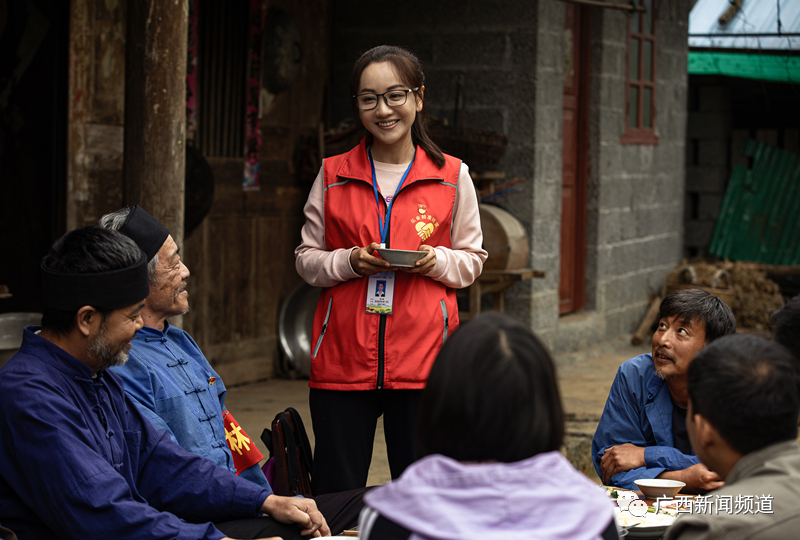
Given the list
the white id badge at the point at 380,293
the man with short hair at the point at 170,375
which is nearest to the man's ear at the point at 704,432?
the man with short hair at the point at 170,375

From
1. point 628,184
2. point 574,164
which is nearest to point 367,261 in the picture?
point 574,164

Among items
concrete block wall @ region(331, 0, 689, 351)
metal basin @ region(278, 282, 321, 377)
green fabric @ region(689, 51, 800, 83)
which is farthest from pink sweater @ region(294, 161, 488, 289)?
green fabric @ region(689, 51, 800, 83)

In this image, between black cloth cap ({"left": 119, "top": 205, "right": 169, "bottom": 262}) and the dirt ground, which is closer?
black cloth cap ({"left": 119, "top": 205, "right": 169, "bottom": 262})

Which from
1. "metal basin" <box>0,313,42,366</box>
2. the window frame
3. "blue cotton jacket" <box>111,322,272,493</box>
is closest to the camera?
"blue cotton jacket" <box>111,322,272,493</box>

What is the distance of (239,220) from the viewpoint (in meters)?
6.49

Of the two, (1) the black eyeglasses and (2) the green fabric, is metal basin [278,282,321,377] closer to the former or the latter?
(1) the black eyeglasses

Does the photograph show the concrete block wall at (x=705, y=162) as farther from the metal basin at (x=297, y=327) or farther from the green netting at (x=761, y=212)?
the metal basin at (x=297, y=327)

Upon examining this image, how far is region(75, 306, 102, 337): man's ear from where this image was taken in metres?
2.11

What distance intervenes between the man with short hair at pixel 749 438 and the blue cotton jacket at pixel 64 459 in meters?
1.18

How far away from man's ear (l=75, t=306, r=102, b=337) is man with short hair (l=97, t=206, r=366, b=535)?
413 millimetres

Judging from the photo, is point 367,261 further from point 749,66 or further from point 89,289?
point 749,66

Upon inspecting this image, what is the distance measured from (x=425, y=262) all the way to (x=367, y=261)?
187 millimetres

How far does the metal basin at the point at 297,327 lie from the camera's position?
6.89m

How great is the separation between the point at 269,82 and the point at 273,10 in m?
0.50
